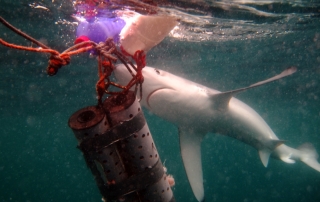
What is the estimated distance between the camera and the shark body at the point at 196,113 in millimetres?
5098

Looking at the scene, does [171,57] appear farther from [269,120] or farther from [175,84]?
[269,120]

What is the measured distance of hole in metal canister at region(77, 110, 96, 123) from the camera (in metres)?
2.31

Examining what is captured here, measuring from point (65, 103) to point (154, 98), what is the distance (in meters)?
22.5

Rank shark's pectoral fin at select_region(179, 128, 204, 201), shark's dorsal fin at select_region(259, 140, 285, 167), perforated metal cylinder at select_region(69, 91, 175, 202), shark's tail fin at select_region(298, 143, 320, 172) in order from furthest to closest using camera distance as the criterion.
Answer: shark's tail fin at select_region(298, 143, 320, 172), shark's dorsal fin at select_region(259, 140, 285, 167), shark's pectoral fin at select_region(179, 128, 204, 201), perforated metal cylinder at select_region(69, 91, 175, 202)

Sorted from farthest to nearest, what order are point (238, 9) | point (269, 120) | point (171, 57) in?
Result: point (269, 120), point (171, 57), point (238, 9)

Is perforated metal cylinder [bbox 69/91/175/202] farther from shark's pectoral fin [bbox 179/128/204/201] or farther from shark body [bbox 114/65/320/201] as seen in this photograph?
shark's pectoral fin [bbox 179/128/204/201]

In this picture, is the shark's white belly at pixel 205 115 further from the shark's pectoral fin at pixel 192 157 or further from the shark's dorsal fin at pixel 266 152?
the shark's pectoral fin at pixel 192 157

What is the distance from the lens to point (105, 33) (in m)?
3.24

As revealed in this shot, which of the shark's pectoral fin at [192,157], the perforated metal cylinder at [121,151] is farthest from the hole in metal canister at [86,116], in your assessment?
the shark's pectoral fin at [192,157]

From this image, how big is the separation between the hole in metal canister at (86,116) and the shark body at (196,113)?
1.74 m

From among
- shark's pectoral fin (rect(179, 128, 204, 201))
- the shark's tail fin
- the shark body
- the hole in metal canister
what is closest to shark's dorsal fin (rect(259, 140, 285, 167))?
the shark body

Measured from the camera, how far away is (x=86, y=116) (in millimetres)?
2346

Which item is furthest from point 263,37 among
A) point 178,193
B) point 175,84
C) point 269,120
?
point 269,120

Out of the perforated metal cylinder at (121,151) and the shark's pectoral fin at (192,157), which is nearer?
the perforated metal cylinder at (121,151)
